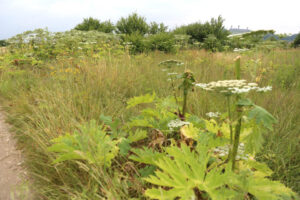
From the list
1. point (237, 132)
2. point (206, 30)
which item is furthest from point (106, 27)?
point (237, 132)

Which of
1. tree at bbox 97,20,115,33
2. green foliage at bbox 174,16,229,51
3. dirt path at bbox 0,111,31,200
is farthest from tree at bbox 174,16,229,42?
dirt path at bbox 0,111,31,200

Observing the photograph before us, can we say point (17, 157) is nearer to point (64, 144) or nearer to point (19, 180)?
point (19, 180)

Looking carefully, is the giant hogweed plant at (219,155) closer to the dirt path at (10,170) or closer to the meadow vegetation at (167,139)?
the meadow vegetation at (167,139)

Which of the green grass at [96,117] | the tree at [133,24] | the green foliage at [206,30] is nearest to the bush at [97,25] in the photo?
the tree at [133,24]

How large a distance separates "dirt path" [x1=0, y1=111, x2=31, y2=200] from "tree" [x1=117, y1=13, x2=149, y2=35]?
11635 mm

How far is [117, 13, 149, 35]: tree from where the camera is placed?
1302cm

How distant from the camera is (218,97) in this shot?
8.43 feet

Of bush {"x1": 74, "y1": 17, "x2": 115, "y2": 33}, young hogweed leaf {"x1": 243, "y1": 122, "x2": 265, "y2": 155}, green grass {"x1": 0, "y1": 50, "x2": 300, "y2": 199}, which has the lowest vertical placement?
green grass {"x1": 0, "y1": 50, "x2": 300, "y2": 199}

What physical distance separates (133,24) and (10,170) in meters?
12.5

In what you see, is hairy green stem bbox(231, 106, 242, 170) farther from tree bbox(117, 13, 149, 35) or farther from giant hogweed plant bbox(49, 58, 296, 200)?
tree bbox(117, 13, 149, 35)

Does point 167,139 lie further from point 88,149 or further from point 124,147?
point 88,149

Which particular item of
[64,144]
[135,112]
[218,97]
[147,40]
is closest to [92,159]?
[64,144]

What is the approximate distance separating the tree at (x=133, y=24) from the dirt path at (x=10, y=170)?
458 inches

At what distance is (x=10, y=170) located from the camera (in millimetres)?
1846
